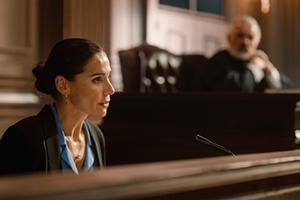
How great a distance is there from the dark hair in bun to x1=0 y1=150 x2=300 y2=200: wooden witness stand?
3.27ft

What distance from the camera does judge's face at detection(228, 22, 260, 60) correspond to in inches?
212

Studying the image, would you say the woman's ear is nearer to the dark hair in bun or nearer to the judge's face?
the dark hair in bun

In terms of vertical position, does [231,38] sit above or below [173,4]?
below

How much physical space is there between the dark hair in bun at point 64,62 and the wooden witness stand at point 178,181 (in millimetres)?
997

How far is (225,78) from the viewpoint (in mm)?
5109

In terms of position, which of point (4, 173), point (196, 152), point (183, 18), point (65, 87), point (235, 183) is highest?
point (183, 18)

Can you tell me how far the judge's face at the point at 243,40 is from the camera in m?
5.38

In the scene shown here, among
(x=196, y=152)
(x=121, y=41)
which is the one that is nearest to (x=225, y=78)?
(x=121, y=41)

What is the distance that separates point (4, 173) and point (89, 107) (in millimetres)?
459

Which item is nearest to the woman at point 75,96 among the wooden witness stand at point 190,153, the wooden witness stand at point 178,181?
the wooden witness stand at point 190,153

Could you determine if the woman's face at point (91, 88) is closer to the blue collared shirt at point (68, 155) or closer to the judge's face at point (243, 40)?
the blue collared shirt at point (68, 155)

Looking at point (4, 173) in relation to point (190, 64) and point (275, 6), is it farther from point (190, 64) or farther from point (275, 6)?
point (275, 6)

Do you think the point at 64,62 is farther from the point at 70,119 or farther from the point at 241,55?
the point at 241,55

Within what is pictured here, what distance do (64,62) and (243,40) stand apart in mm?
3696
